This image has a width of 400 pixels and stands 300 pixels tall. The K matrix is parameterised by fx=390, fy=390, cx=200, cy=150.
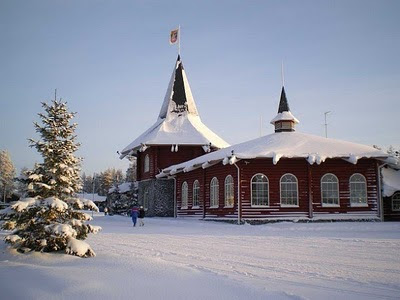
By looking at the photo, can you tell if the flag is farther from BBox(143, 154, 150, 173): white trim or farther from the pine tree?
the pine tree

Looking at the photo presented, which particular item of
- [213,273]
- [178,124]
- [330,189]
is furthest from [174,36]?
[213,273]

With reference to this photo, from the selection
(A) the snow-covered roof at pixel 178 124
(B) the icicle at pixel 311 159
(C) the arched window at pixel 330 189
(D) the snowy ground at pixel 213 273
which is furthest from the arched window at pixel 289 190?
(A) the snow-covered roof at pixel 178 124

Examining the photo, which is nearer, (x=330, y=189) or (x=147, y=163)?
(x=330, y=189)

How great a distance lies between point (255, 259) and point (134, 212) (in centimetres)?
1443

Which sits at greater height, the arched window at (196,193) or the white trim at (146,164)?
the white trim at (146,164)

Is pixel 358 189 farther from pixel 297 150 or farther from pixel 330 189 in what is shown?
pixel 297 150

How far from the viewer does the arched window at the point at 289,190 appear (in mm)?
21922

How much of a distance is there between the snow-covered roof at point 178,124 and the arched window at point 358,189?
1367 centimetres

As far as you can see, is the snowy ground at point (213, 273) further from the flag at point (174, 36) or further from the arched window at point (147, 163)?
the flag at point (174, 36)

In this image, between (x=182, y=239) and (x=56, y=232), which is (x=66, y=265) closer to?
(x=56, y=232)

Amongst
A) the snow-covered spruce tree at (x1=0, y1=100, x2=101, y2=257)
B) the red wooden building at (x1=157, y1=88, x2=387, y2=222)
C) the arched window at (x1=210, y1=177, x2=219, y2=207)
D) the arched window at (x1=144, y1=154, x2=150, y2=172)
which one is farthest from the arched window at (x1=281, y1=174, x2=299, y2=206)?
the arched window at (x1=144, y1=154, x2=150, y2=172)

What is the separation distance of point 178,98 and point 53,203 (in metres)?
29.4

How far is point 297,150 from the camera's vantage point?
71.1ft

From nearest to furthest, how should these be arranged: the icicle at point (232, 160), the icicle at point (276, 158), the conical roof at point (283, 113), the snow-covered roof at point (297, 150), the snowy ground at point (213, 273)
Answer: the snowy ground at point (213, 273) → the icicle at point (276, 158) → the icicle at point (232, 160) → the snow-covered roof at point (297, 150) → the conical roof at point (283, 113)
